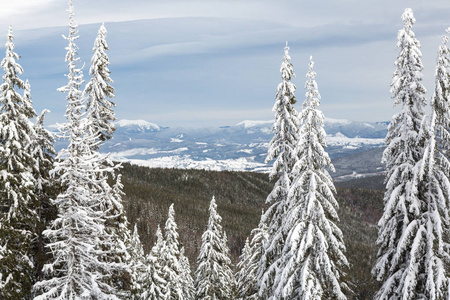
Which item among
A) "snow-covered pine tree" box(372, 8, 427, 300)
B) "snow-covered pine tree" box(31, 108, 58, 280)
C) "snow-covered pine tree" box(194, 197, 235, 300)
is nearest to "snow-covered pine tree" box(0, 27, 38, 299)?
"snow-covered pine tree" box(31, 108, 58, 280)

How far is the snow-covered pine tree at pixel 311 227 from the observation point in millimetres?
15648

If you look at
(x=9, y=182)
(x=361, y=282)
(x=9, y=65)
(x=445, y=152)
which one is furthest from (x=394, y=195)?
(x=361, y=282)

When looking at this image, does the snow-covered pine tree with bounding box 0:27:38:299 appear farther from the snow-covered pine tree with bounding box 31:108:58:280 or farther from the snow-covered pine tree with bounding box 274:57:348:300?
the snow-covered pine tree with bounding box 274:57:348:300

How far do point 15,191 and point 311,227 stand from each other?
1339cm

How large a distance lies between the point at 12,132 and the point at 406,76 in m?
18.5

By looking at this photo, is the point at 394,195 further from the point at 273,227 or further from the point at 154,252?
the point at 154,252

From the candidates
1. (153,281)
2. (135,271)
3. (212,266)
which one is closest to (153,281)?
(153,281)

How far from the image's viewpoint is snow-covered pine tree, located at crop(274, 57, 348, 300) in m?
15.6

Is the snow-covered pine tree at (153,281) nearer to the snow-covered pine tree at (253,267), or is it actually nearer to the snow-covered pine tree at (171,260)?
the snow-covered pine tree at (171,260)

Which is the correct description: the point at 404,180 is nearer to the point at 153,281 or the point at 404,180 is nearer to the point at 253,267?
the point at 253,267

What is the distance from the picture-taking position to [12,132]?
1720 cm

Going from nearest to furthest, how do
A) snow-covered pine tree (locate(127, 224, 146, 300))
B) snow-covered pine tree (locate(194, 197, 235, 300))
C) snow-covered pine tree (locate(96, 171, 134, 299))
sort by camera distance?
snow-covered pine tree (locate(127, 224, 146, 300)) → snow-covered pine tree (locate(96, 171, 134, 299)) → snow-covered pine tree (locate(194, 197, 235, 300))

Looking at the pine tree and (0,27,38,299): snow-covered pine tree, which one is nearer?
(0,27,38,299): snow-covered pine tree

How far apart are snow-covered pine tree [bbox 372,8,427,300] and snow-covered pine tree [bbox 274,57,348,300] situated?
263cm
